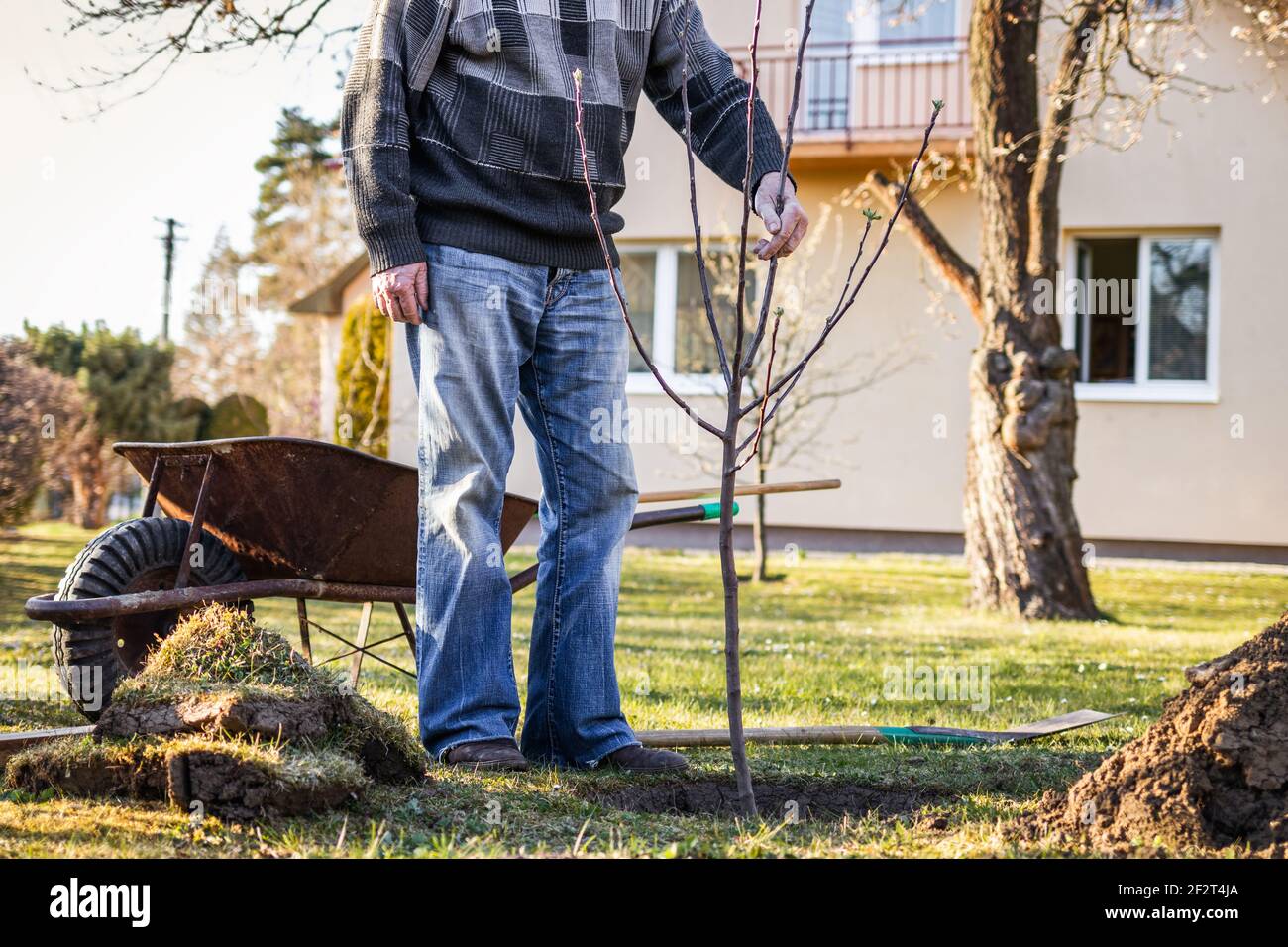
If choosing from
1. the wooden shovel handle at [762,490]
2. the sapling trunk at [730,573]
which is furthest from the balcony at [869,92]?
the sapling trunk at [730,573]

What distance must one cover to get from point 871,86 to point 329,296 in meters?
7.51

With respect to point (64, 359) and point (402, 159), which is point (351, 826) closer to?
point (402, 159)

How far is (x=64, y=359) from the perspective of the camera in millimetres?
16328

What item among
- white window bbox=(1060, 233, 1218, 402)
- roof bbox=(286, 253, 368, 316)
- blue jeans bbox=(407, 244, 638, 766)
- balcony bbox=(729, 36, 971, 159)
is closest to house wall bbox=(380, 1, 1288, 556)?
white window bbox=(1060, 233, 1218, 402)

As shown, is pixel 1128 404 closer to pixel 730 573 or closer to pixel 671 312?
pixel 671 312

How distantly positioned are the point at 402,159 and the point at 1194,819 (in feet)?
6.53

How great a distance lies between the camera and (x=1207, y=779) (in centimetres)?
212

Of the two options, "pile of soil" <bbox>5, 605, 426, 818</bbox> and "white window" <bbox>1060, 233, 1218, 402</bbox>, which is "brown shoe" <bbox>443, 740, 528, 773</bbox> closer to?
"pile of soil" <bbox>5, 605, 426, 818</bbox>

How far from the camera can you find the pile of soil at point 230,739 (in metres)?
2.18

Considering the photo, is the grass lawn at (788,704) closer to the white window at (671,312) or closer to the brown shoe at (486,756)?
the brown shoe at (486,756)

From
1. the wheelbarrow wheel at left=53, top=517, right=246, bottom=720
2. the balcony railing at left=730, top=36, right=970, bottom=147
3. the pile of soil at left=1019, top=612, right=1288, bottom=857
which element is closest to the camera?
the pile of soil at left=1019, top=612, right=1288, bottom=857

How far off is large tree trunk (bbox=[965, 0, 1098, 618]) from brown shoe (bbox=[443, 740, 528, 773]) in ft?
17.4

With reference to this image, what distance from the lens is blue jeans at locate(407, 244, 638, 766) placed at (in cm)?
278
